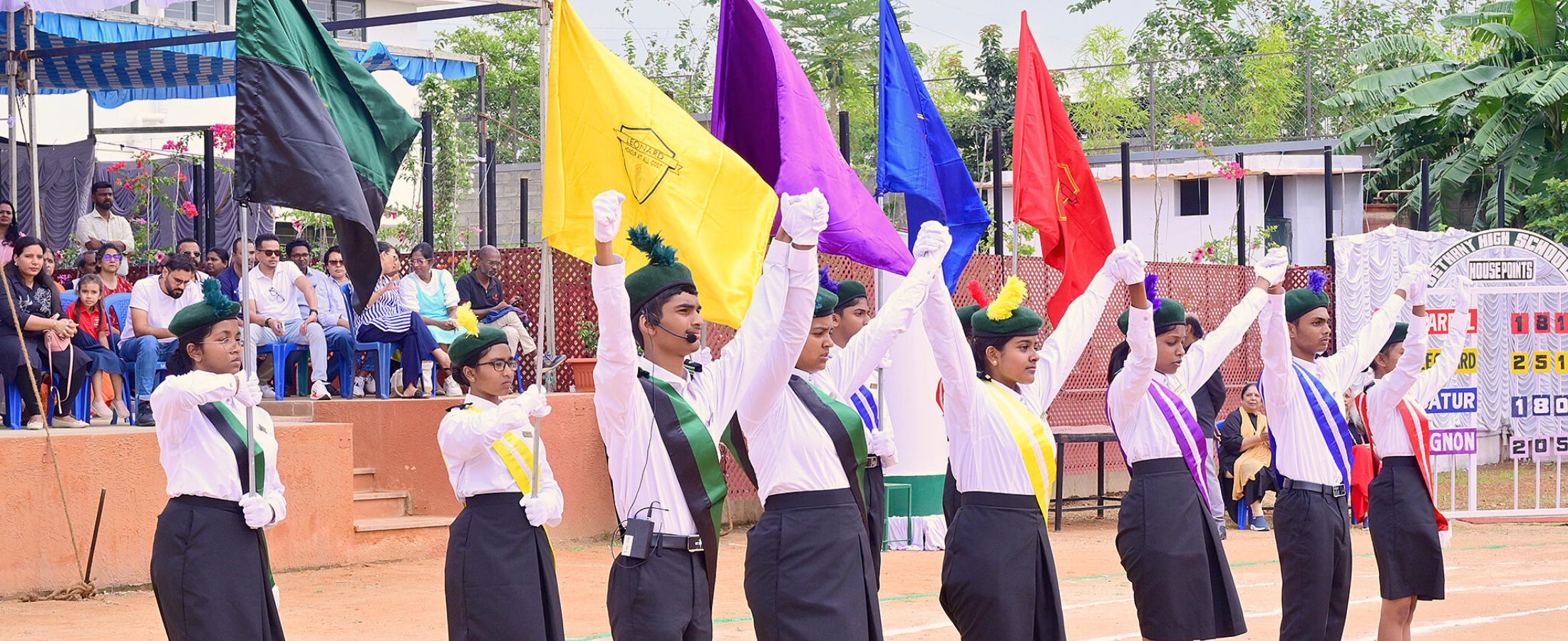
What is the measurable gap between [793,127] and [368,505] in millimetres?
5584

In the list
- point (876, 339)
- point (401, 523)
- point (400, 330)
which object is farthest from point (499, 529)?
point (400, 330)

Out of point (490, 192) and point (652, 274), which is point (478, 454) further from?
point (490, 192)

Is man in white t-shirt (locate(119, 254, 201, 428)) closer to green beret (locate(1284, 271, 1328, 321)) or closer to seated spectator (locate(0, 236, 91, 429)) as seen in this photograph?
seated spectator (locate(0, 236, 91, 429))

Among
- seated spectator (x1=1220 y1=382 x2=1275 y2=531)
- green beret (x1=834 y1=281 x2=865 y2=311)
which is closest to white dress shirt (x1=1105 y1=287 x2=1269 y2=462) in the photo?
green beret (x1=834 y1=281 x2=865 y2=311)

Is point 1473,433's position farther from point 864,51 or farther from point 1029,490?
point 864,51

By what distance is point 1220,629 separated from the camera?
6191mm

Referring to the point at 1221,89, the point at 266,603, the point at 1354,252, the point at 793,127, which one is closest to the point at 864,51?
the point at 1221,89

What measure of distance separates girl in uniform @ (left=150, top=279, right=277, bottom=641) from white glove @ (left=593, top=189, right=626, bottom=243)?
1814 mm

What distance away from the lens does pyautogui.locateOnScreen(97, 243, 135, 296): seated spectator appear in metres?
11.3

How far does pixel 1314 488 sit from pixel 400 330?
719 centimetres

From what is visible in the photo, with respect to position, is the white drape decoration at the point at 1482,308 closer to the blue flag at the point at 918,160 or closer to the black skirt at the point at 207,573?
the blue flag at the point at 918,160

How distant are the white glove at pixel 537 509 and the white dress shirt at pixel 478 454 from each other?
0.03 meters

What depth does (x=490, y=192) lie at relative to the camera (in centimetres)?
1438

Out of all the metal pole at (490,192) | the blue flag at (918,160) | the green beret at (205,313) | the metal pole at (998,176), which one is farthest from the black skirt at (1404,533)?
the metal pole at (490,192)
